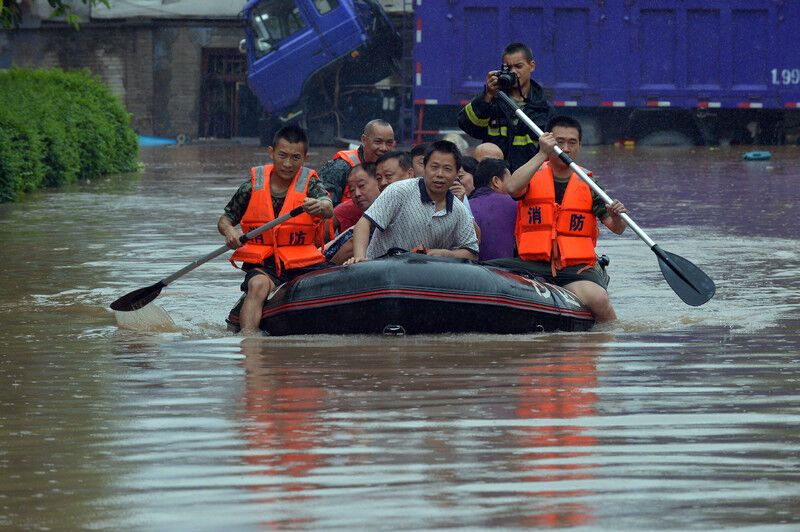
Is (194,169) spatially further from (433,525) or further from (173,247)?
(433,525)

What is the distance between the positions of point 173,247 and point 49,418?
8.08 metres

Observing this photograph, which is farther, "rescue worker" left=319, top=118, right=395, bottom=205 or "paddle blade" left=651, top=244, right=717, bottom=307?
"rescue worker" left=319, top=118, right=395, bottom=205

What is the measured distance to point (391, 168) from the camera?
10648 millimetres

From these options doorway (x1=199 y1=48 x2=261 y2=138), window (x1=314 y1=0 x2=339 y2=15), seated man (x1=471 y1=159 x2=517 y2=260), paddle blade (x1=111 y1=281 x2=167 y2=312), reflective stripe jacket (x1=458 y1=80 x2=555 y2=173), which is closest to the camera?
paddle blade (x1=111 y1=281 x2=167 y2=312)

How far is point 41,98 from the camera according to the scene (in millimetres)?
24766

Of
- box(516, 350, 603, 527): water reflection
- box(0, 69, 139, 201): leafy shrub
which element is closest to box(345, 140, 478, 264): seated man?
box(516, 350, 603, 527): water reflection

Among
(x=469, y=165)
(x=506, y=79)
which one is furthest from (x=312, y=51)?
(x=506, y=79)

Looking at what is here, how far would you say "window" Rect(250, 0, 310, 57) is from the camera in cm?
3266

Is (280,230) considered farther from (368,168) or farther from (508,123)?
(508,123)

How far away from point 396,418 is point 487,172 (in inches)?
163

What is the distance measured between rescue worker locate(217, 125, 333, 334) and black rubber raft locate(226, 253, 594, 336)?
26cm

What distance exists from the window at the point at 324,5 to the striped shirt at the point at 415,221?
75.4ft

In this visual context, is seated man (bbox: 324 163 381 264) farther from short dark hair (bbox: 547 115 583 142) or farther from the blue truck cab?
the blue truck cab

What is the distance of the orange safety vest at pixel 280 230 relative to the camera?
976 cm
